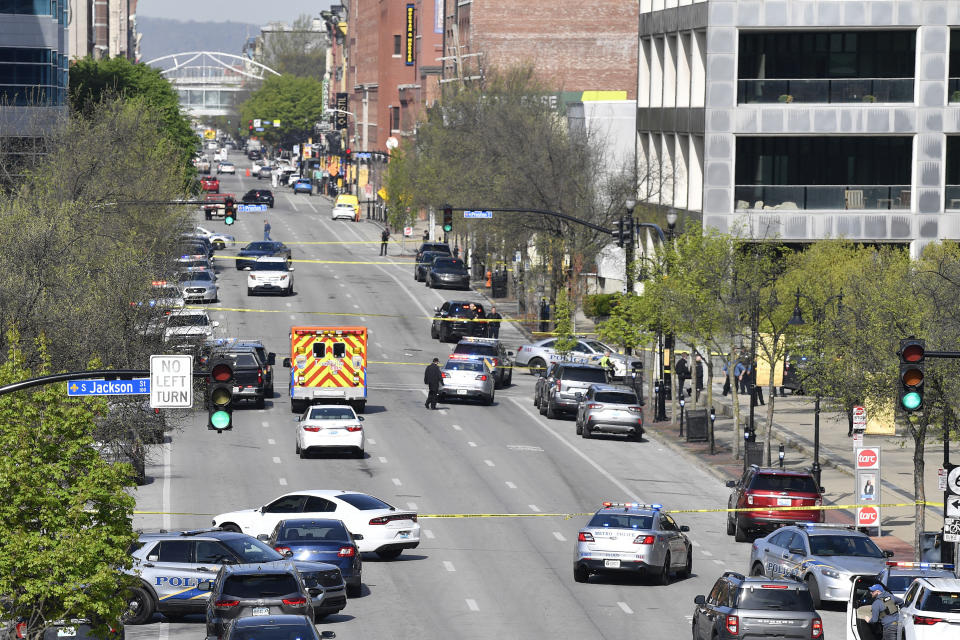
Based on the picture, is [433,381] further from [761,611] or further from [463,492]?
[761,611]

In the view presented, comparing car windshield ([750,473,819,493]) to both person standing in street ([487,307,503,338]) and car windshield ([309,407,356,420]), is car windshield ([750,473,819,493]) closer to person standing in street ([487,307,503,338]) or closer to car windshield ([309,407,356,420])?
Answer: car windshield ([309,407,356,420])

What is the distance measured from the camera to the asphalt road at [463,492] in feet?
89.6

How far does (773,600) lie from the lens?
23.1 m

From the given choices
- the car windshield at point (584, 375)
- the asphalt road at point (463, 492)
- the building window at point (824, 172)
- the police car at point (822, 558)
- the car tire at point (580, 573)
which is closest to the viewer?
the asphalt road at point (463, 492)

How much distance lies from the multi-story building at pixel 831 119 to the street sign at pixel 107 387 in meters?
46.7

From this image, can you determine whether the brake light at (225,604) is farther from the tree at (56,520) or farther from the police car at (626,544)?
the police car at (626,544)

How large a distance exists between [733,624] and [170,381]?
848 centimetres

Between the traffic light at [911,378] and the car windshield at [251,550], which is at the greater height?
the traffic light at [911,378]

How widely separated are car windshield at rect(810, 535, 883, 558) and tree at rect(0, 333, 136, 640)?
1265 cm

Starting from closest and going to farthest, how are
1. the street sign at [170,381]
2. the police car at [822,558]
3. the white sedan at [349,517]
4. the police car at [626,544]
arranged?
the street sign at [170,381]
the police car at [822,558]
the police car at [626,544]
the white sedan at [349,517]

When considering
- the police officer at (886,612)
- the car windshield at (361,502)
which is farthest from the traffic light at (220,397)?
the car windshield at (361,502)

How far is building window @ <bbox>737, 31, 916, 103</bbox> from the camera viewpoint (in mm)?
66188

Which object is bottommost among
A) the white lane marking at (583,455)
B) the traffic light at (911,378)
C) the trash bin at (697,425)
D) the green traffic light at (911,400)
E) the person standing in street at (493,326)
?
the white lane marking at (583,455)

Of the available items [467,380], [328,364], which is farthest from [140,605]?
[467,380]
